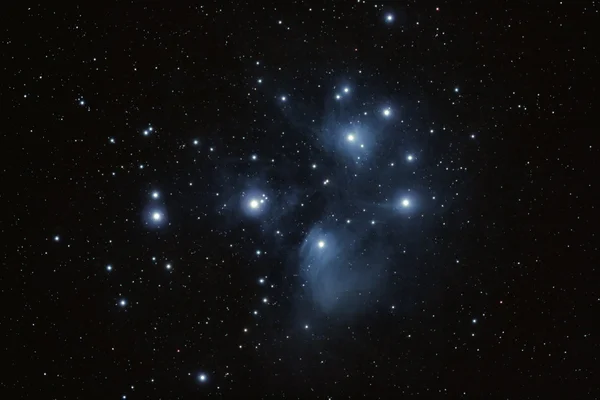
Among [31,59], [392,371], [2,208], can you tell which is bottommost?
[392,371]

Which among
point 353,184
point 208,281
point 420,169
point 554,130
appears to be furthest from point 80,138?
point 554,130

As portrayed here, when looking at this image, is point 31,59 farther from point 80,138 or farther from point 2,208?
point 2,208

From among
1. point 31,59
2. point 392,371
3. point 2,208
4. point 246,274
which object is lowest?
point 392,371

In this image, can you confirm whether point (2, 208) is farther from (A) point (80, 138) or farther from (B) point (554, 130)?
(B) point (554, 130)

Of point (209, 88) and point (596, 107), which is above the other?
point (209, 88)

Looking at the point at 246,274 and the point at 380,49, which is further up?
the point at 380,49

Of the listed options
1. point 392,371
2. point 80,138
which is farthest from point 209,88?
point 392,371
